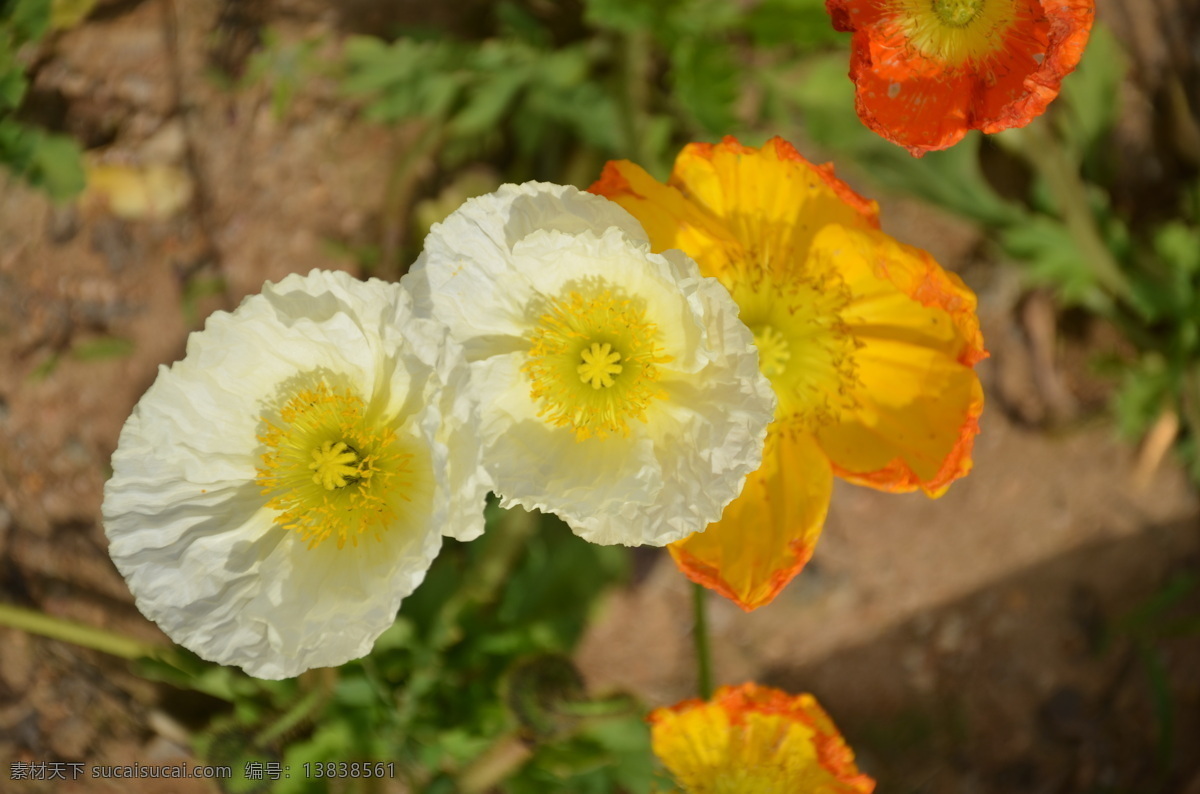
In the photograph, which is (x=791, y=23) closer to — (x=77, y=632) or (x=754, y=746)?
(x=754, y=746)

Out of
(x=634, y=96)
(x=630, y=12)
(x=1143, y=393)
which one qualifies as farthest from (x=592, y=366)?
(x=1143, y=393)

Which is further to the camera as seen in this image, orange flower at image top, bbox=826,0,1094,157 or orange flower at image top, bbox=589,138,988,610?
orange flower at image top, bbox=589,138,988,610

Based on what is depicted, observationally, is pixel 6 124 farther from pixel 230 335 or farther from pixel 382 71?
pixel 230 335

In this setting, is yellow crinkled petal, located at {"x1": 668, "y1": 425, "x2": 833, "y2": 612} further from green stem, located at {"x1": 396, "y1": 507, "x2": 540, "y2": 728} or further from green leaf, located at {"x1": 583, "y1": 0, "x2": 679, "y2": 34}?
green leaf, located at {"x1": 583, "y1": 0, "x2": 679, "y2": 34}

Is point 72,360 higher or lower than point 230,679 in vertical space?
higher

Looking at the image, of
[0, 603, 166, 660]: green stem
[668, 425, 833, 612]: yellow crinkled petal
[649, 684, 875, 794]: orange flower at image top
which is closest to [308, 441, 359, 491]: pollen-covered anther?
[668, 425, 833, 612]: yellow crinkled petal

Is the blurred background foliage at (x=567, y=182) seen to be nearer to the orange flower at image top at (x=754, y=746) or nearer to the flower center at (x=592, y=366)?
the orange flower at image top at (x=754, y=746)

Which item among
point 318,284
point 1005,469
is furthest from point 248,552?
point 1005,469

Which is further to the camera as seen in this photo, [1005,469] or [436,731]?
[1005,469]
